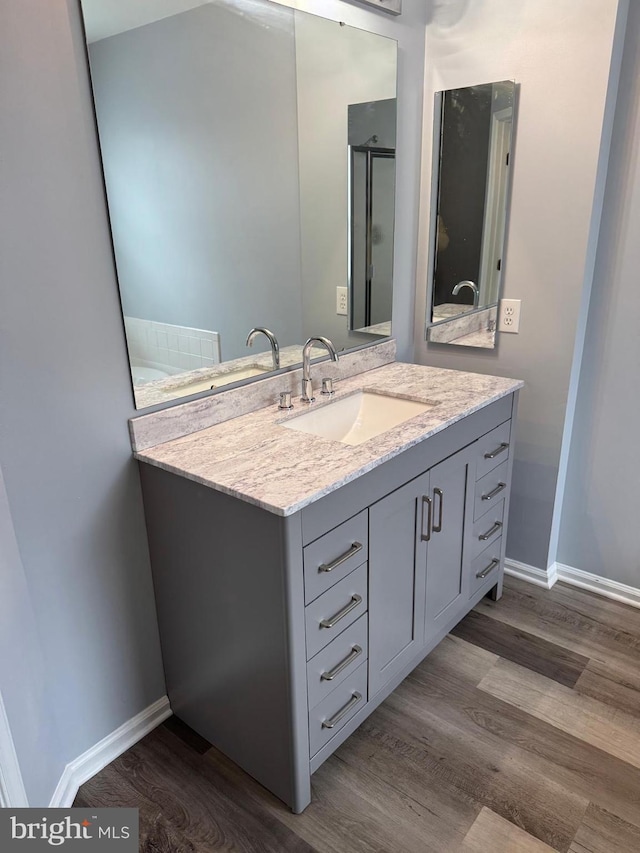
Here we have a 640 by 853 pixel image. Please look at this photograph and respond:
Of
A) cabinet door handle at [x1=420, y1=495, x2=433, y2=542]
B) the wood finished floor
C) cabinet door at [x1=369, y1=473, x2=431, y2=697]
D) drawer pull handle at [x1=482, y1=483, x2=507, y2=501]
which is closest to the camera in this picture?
the wood finished floor

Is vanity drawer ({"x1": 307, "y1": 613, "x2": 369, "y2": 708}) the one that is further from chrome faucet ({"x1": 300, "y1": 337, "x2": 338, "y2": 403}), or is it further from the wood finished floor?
chrome faucet ({"x1": 300, "y1": 337, "x2": 338, "y2": 403})

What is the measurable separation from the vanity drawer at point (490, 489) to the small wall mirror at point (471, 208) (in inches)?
21.0

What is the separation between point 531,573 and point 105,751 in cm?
173

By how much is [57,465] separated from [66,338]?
0.30 meters

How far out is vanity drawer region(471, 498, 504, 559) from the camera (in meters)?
2.11

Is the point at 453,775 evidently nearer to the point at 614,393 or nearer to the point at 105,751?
the point at 105,751

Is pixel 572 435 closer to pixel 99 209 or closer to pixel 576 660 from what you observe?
pixel 576 660

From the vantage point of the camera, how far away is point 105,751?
5.53ft

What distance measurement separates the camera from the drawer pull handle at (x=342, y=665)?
150 centimetres

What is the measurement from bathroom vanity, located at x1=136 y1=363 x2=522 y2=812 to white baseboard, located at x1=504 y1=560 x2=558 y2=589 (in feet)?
2.25

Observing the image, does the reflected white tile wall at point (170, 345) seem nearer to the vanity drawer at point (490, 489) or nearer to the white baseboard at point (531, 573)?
the vanity drawer at point (490, 489)

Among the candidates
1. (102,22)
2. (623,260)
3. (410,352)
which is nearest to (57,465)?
(102,22)

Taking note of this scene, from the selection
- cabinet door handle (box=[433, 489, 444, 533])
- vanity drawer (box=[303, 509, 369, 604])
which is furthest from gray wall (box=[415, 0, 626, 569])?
vanity drawer (box=[303, 509, 369, 604])

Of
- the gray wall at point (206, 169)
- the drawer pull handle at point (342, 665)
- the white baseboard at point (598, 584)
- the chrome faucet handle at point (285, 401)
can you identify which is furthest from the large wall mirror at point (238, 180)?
the white baseboard at point (598, 584)
